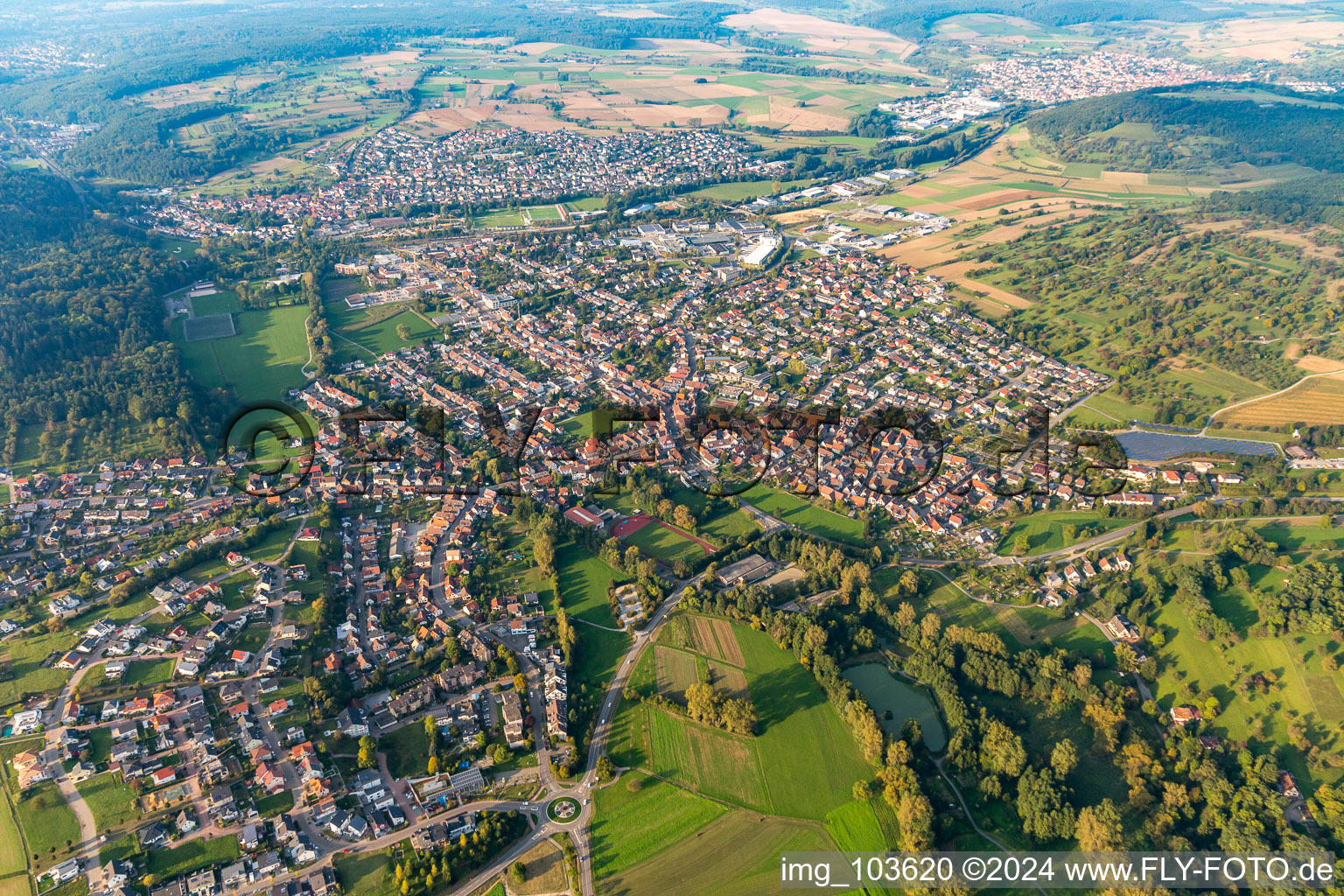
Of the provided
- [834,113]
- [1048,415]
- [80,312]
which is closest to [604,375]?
[1048,415]

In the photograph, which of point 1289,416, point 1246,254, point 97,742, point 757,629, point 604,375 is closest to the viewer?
point 97,742

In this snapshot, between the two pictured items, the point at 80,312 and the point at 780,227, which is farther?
the point at 780,227

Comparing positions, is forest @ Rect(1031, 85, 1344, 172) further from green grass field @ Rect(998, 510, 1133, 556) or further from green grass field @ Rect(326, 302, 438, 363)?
green grass field @ Rect(326, 302, 438, 363)

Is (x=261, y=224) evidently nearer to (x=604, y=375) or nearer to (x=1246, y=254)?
(x=604, y=375)

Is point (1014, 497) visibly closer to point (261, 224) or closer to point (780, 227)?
point (780, 227)

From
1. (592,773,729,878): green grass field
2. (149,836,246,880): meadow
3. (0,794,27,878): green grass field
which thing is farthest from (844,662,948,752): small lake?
(0,794,27,878): green grass field

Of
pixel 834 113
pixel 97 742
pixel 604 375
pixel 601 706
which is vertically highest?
pixel 834 113

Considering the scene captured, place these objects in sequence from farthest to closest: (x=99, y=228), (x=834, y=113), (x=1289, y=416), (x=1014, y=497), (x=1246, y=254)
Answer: (x=834, y=113)
(x=99, y=228)
(x=1246, y=254)
(x=1289, y=416)
(x=1014, y=497)

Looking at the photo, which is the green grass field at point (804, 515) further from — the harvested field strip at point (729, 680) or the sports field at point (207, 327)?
the sports field at point (207, 327)

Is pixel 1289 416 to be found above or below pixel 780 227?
below
